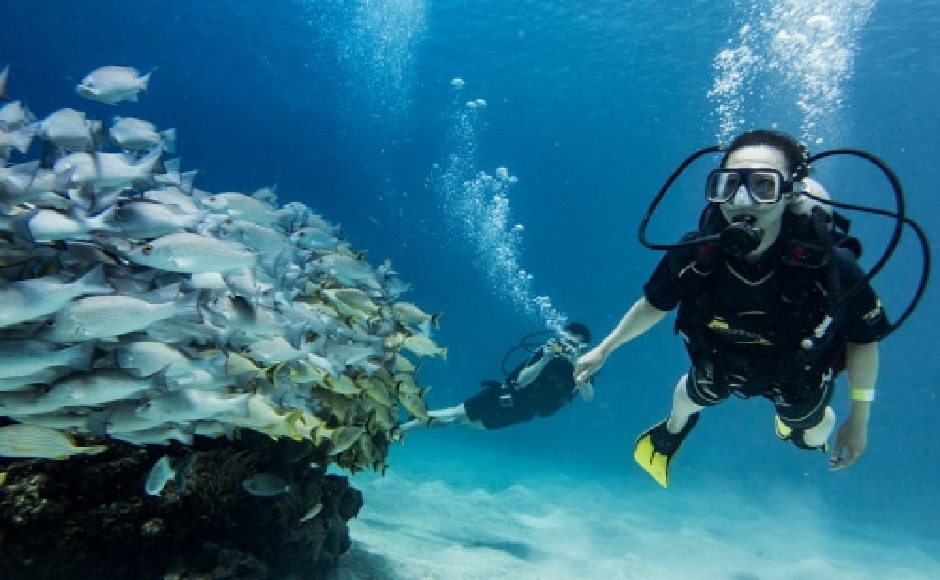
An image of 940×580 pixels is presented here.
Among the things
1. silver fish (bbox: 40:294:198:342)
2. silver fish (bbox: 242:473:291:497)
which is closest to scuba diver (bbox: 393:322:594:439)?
silver fish (bbox: 242:473:291:497)

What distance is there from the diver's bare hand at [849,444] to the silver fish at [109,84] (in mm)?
6763

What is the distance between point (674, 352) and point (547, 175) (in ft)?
90.5

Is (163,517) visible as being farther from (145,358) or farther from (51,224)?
(51,224)

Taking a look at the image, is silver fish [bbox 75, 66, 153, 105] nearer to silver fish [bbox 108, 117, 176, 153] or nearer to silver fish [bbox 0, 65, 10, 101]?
silver fish [bbox 108, 117, 176, 153]

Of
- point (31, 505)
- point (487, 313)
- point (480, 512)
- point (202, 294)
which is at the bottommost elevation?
point (31, 505)

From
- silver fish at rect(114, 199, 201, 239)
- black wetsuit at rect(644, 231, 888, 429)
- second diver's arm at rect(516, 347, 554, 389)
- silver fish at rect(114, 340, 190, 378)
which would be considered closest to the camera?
silver fish at rect(114, 340, 190, 378)

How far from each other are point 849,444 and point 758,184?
1.92 meters

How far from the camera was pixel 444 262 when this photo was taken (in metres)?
65.2

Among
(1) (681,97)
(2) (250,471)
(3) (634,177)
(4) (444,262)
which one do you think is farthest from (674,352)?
(2) (250,471)

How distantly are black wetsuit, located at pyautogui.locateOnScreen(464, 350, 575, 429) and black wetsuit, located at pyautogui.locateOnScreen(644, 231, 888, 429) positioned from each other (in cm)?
601

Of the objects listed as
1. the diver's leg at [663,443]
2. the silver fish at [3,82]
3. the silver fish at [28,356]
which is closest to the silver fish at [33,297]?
the silver fish at [28,356]

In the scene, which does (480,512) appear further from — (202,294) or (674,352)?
(674,352)

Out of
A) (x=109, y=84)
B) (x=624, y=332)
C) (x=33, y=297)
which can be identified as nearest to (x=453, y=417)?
(x=624, y=332)

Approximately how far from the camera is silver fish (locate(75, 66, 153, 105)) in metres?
5.73
